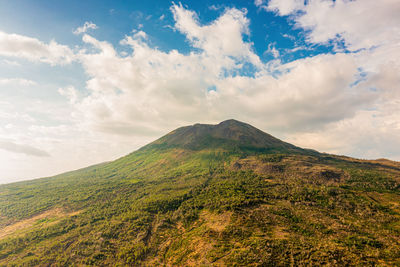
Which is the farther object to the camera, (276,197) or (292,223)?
(276,197)

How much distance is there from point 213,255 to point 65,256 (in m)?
85.3

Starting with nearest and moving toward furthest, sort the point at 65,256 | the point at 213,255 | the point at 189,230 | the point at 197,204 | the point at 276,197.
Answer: the point at 213,255
the point at 65,256
the point at 189,230
the point at 276,197
the point at 197,204

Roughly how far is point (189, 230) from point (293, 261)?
5883cm

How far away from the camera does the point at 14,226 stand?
144 m

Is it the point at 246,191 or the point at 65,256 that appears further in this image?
the point at 246,191

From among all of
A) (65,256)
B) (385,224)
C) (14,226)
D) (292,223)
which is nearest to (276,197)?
(292,223)

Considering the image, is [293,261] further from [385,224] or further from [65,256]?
[65,256]

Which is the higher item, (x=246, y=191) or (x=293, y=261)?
(x=246, y=191)

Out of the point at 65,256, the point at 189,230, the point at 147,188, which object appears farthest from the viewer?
the point at 147,188

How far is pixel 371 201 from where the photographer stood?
105 m

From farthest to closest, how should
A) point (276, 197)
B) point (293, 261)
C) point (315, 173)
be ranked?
point (315, 173) → point (276, 197) → point (293, 261)

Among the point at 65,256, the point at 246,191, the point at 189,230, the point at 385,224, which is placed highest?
the point at 246,191

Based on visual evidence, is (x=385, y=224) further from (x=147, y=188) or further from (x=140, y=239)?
(x=147, y=188)

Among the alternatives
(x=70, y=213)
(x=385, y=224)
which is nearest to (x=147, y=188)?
(x=70, y=213)
